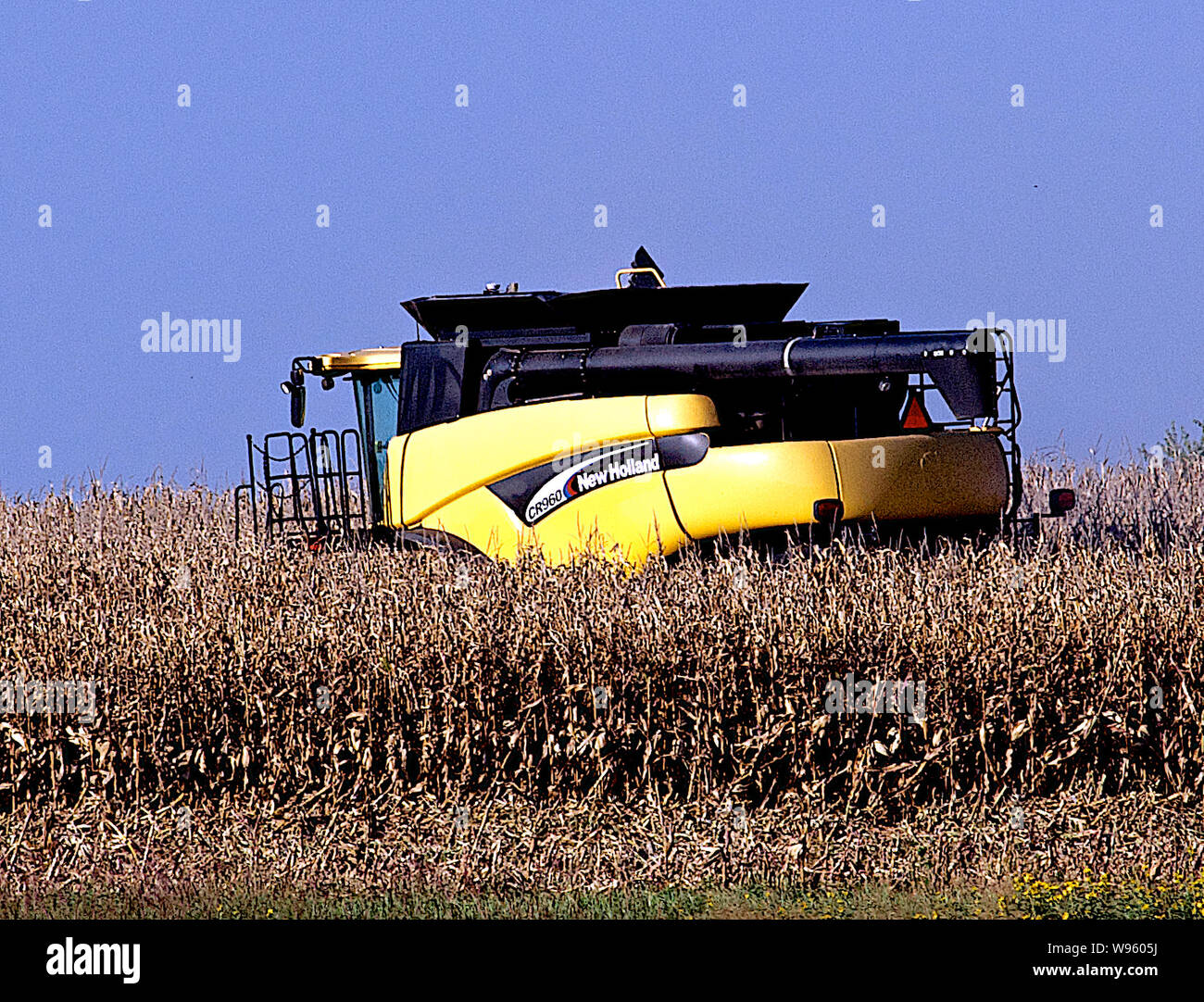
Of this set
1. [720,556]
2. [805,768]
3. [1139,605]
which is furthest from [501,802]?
[1139,605]

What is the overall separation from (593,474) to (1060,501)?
329 centimetres

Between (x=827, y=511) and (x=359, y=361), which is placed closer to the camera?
(x=827, y=511)

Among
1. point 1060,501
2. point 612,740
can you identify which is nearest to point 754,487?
point 612,740

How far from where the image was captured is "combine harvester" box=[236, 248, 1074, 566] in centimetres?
1023

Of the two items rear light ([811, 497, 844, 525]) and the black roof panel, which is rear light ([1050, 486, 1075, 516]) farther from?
the black roof panel

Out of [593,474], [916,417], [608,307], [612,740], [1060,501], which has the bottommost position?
[612,740]

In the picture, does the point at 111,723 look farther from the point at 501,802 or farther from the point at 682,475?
the point at 682,475

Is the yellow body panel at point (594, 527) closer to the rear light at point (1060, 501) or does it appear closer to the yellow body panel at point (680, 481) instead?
the yellow body panel at point (680, 481)

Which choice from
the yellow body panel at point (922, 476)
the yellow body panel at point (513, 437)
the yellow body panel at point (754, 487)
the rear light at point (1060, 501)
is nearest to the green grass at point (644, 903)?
the yellow body panel at point (754, 487)

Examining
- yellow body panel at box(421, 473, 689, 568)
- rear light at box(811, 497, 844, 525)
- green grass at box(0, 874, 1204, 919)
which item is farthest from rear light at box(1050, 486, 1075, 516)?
green grass at box(0, 874, 1204, 919)

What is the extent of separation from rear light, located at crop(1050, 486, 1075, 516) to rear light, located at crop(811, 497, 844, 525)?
1955 millimetres

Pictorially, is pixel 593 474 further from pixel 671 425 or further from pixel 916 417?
pixel 916 417

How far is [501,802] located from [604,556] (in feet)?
8.03

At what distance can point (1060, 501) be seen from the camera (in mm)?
11484
